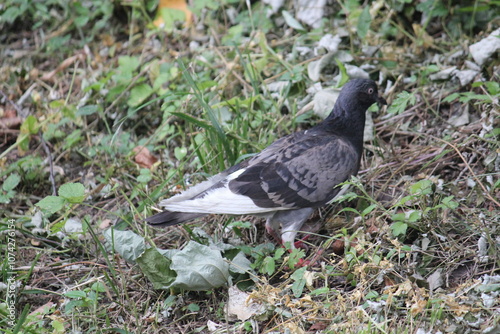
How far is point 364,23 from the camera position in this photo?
17.4ft

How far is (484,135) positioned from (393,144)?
2.57ft

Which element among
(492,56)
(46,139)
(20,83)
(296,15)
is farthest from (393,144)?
(20,83)

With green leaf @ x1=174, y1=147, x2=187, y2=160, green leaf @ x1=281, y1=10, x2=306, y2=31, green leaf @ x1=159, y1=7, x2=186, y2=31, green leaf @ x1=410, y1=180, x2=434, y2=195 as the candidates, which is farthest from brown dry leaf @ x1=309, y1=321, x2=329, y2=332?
green leaf @ x1=159, y1=7, x2=186, y2=31

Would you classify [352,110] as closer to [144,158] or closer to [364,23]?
[364,23]

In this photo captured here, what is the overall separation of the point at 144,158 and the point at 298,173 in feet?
5.38

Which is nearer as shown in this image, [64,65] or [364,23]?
[364,23]

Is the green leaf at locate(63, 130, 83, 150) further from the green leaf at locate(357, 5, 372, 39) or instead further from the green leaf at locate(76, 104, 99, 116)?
the green leaf at locate(357, 5, 372, 39)

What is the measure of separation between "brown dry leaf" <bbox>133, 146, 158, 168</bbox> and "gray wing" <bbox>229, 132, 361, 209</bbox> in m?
1.23

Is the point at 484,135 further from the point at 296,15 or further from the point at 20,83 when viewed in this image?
the point at 20,83

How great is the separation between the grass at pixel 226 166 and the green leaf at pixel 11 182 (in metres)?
0.01

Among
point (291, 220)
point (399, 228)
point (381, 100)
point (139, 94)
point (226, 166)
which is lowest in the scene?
Answer: point (291, 220)

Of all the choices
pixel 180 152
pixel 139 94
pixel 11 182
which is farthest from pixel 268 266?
pixel 139 94

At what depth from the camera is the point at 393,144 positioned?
4.88 metres

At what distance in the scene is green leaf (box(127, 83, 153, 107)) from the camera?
219 inches
